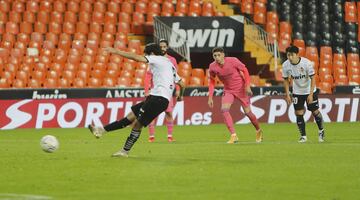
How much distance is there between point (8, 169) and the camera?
1325 cm

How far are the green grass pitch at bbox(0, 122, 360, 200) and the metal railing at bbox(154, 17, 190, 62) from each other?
1087cm

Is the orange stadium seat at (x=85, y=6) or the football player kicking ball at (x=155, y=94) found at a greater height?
the orange stadium seat at (x=85, y=6)

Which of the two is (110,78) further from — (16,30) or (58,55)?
(16,30)

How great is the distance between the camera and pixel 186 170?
42.6 ft

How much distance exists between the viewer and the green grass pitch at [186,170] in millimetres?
10586

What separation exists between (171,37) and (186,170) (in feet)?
61.1

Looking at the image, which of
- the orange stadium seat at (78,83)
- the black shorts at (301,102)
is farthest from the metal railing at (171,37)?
the black shorts at (301,102)

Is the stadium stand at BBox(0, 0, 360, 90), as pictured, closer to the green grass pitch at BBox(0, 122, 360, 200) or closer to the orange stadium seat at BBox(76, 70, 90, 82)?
the orange stadium seat at BBox(76, 70, 90, 82)

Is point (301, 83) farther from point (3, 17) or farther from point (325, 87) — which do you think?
point (3, 17)

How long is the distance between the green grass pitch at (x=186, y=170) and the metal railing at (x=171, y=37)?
35.7 ft

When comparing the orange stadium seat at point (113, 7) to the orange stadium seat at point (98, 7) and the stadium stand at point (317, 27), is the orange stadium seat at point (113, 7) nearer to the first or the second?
the orange stadium seat at point (98, 7)

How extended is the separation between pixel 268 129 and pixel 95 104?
17.3ft

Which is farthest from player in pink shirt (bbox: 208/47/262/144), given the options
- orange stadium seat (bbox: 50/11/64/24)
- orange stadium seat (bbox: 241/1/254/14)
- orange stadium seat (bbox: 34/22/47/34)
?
orange stadium seat (bbox: 241/1/254/14)

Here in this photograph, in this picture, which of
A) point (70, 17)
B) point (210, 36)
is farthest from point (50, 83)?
point (210, 36)
